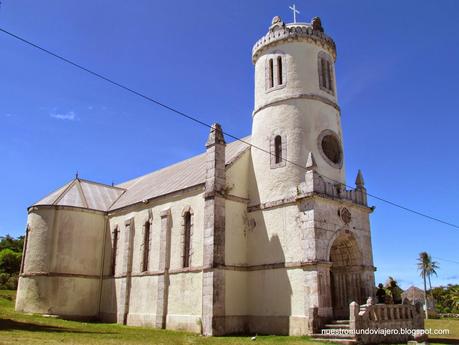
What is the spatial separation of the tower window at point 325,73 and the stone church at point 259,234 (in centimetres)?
8

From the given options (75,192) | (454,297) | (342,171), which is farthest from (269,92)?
(454,297)

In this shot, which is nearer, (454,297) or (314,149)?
(314,149)

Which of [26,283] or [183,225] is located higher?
[183,225]

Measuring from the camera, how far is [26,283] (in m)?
33.0

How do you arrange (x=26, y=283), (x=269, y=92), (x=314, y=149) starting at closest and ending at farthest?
(x=314, y=149), (x=269, y=92), (x=26, y=283)

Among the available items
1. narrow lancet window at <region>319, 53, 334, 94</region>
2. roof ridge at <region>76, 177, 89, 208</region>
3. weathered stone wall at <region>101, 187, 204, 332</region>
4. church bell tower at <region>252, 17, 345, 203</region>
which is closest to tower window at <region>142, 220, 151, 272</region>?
weathered stone wall at <region>101, 187, 204, 332</region>

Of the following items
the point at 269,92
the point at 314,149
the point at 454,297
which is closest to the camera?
the point at 314,149

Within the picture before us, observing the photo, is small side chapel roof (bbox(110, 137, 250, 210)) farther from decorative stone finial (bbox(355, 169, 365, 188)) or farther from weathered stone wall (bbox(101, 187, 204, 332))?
decorative stone finial (bbox(355, 169, 365, 188))

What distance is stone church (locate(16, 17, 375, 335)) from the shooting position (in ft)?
76.5

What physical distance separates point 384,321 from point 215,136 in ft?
43.5

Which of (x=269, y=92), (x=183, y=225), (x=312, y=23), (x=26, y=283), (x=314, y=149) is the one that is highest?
(x=312, y=23)

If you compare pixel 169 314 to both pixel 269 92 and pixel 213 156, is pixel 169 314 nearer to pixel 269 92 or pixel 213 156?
pixel 213 156

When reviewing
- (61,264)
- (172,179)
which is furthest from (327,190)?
(61,264)

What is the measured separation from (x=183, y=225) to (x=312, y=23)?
15.3m
